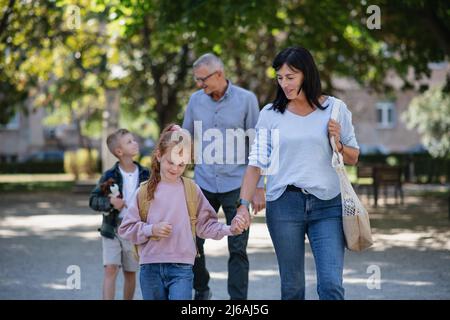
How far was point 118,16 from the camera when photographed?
45.9 feet

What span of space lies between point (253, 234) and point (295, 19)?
6.63 meters

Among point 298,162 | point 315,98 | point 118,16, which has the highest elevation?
point 118,16

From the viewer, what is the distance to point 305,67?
5.11 meters

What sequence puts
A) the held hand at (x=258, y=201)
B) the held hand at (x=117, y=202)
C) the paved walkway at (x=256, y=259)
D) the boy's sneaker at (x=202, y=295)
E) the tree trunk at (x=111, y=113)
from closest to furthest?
the held hand at (x=258, y=201) → the held hand at (x=117, y=202) → the boy's sneaker at (x=202, y=295) → the paved walkway at (x=256, y=259) → the tree trunk at (x=111, y=113)

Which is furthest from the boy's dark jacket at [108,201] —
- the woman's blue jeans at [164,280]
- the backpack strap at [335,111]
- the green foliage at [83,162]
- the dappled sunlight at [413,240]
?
the green foliage at [83,162]

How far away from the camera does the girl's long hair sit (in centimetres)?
530

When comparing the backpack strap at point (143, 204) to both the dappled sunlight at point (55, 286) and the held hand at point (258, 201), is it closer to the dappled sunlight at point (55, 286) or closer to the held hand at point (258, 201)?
the held hand at point (258, 201)

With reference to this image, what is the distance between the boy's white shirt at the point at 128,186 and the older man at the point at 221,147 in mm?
596

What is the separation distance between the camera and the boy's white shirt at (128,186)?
689 centimetres

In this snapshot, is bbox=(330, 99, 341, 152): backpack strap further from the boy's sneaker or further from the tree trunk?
the tree trunk

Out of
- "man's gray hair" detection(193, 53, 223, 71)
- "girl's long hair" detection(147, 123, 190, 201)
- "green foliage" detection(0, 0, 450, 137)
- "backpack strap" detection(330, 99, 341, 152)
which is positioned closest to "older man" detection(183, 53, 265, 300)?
"man's gray hair" detection(193, 53, 223, 71)

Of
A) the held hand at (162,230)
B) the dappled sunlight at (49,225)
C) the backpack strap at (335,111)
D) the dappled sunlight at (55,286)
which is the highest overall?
the backpack strap at (335,111)

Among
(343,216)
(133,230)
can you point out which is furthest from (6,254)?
(343,216)
